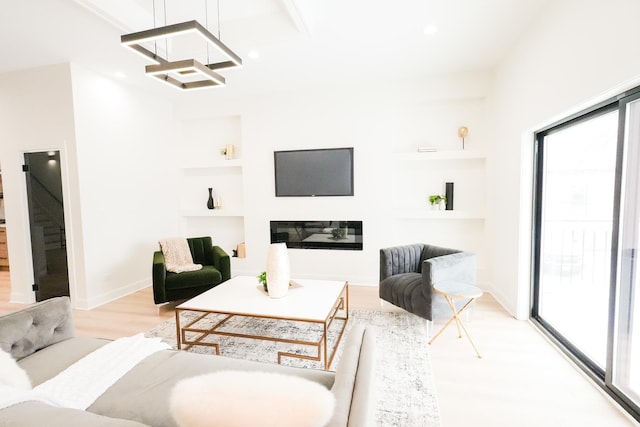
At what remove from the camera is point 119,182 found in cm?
420

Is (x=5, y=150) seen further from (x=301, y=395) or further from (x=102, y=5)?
(x=301, y=395)

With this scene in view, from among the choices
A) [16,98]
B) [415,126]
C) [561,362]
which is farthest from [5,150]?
[561,362]

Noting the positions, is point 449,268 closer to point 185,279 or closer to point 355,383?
point 355,383

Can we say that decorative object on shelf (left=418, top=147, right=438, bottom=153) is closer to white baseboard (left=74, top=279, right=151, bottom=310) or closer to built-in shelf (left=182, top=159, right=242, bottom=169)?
built-in shelf (left=182, top=159, right=242, bottom=169)

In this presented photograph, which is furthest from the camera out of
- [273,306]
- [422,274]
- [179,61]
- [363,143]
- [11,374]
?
[363,143]

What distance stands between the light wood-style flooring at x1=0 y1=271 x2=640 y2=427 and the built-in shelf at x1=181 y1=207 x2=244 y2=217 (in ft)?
6.32

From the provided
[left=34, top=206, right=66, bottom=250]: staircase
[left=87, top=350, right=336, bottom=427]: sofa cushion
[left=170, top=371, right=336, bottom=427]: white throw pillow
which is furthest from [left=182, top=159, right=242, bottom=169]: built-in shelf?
[left=170, top=371, right=336, bottom=427]: white throw pillow

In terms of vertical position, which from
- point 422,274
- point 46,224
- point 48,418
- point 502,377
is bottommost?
point 502,377

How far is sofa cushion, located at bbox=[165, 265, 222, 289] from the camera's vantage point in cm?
357

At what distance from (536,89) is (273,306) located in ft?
10.1

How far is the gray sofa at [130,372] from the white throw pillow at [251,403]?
0.13 meters

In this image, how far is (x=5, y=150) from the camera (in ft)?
12.8

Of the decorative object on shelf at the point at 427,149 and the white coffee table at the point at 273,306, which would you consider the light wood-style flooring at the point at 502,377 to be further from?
the decorative object on shelf at the point at 427,149

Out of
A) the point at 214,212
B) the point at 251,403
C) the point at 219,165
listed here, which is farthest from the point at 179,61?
the point at 214,212
